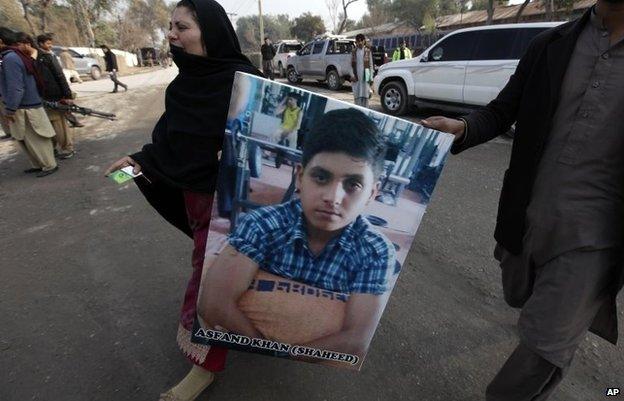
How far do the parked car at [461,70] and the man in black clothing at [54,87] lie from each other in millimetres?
6487

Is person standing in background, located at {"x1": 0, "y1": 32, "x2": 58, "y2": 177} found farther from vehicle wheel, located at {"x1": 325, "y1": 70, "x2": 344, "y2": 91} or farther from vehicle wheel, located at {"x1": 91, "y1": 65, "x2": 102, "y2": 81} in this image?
vehicle wheel, located at {"x1": 91, "y1": 65, "x2": 102, "y2": 81}

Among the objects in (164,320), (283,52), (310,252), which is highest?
(310,252)

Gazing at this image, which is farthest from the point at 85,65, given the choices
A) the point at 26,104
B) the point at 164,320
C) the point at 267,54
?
the point at 164,320

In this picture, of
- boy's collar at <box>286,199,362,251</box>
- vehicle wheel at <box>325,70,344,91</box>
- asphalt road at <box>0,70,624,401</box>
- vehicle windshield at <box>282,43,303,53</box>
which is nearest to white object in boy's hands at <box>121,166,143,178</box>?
boy's collar at <box>286,199,362,251</box>

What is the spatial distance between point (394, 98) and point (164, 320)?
7835 mm

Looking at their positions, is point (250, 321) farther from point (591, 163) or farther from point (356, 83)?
point (356, 83)

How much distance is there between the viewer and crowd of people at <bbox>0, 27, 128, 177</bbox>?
471 cm

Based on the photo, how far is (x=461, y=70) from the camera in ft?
24.2

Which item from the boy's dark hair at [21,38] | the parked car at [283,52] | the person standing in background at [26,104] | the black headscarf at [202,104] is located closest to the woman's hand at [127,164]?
the black headscarf at [202,104]

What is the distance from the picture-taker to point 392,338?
231cm

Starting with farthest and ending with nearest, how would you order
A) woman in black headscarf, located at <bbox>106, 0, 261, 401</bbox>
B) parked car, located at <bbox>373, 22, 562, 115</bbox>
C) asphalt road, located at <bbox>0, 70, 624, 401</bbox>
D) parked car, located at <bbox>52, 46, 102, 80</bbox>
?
parked car, located at <bbox>52, 46, 102, 80</bbox> → parked car, located at <bbox>373, 22, 562, 115</bbox> → asphalt road, located at <bbox>0, 70, 624, 401</bbox> → woman in black headscarf, located at <bbox>106, 0, 261, 401</bbox>

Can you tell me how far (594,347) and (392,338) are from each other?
118 centimetres

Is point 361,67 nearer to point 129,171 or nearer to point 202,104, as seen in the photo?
point 202,104

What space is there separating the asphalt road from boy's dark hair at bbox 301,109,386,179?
1.30 m
